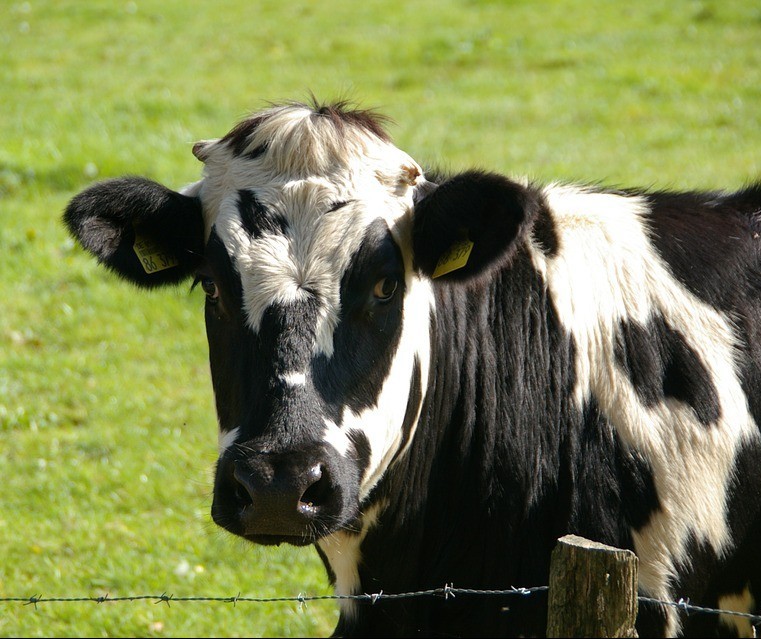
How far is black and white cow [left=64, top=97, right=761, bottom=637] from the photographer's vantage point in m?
3.60

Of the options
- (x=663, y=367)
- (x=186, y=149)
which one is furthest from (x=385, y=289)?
(x=186, y=149)

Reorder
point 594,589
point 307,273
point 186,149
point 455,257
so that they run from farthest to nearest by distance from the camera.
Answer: point 186,149
point 455,257
point 307,273
point 594,589

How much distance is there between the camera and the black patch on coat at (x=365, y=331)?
11.3 ft

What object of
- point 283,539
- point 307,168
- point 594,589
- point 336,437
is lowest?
point 283,539

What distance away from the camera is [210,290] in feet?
12.3

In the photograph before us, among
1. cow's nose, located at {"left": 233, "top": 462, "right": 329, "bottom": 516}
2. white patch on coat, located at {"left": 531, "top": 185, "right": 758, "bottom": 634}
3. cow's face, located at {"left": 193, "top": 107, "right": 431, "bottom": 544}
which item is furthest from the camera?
white patch on coat, located at {"left": 531, "top": 185, "right": 758, "bottom": 634}

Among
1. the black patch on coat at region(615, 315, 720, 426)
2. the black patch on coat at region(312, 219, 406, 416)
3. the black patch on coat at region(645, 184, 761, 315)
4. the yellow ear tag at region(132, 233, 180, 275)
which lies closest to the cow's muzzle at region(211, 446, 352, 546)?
the black patch on coat at region(312, 219, 406, 416)

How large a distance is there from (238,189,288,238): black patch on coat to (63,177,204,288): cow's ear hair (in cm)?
33

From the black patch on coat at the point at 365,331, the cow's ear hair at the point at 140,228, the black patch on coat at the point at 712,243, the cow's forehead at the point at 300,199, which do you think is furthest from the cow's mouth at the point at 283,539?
the black patch on coat at the point at 712,243

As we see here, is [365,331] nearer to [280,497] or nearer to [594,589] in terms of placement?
[280,497]

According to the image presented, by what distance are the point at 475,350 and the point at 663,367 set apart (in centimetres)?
70

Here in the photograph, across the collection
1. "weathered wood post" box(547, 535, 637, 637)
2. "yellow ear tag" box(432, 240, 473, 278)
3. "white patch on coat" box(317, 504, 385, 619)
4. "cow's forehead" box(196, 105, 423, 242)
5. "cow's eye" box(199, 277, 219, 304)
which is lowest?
"white patch on coat" box(317, 504, 385, 619)

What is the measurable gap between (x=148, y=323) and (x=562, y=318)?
5.51 metres

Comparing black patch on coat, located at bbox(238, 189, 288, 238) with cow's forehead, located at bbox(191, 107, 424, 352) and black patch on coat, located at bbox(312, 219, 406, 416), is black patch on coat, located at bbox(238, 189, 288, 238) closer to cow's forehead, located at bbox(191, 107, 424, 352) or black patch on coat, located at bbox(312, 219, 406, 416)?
cow's forehead, located at bbox(191, 107, 424, 352)
